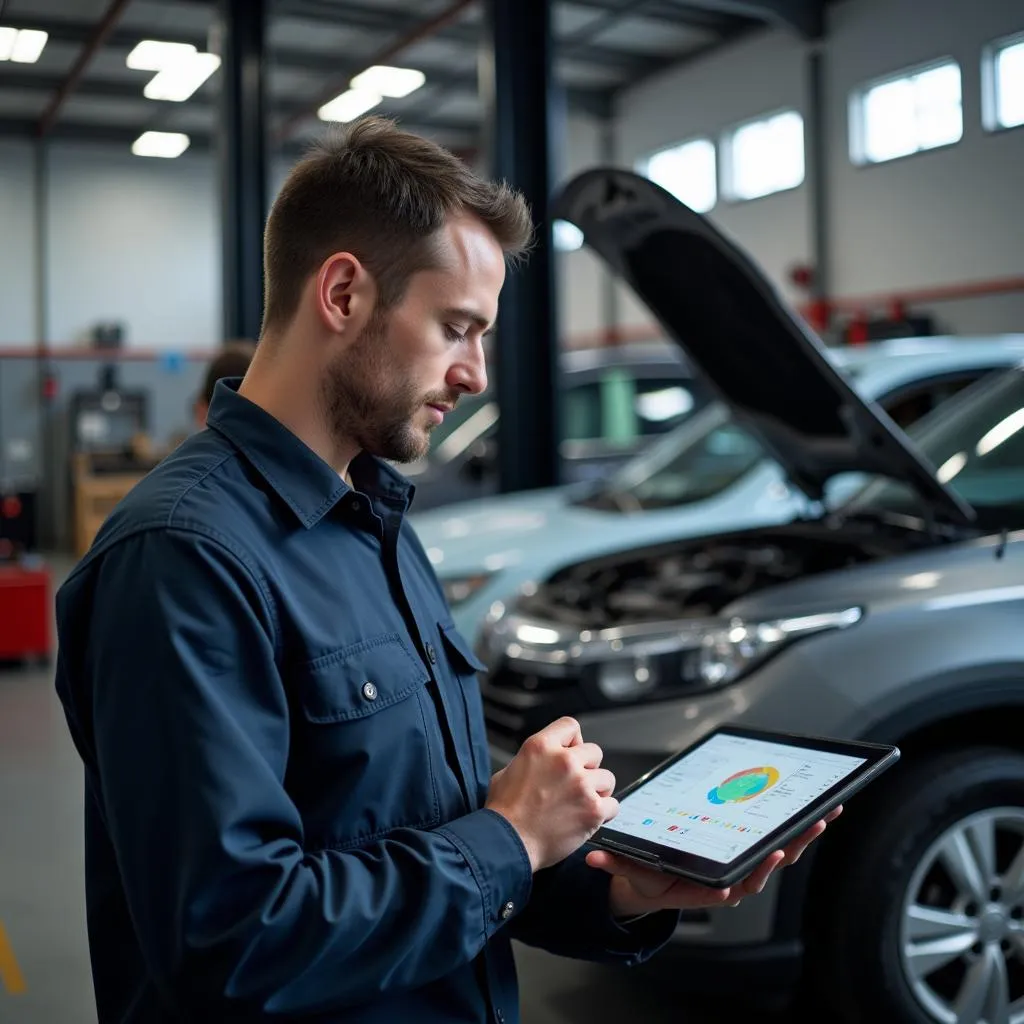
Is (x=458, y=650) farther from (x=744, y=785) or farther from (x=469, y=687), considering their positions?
(x=744, y=785)

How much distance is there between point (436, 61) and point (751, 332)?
7.94 metres

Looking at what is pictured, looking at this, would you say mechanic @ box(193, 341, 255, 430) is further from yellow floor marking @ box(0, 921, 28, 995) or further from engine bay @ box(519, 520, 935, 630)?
yellow floor marking @ box(0, 921, 28, 995)

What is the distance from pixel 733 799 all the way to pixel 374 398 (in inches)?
24.6

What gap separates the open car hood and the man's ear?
1.53 m

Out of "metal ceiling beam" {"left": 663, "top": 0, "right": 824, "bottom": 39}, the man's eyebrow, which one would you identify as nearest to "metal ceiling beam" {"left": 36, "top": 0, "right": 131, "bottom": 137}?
"metal ceiling beam" {"left": 663, "top": 0, "right": 824, "bottom": 39}

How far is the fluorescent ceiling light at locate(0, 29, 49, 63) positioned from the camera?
5.59 metres

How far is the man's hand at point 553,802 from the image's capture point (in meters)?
1.14

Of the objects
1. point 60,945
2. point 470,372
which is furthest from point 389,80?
point 470,372

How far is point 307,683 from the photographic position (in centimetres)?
107

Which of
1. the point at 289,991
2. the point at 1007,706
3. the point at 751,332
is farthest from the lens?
the point at 751,332

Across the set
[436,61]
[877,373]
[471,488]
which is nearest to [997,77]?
[877,373]

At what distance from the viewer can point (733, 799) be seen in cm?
137

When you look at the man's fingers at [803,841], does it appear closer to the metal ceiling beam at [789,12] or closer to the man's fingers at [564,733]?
the man's fingers at [564,733]

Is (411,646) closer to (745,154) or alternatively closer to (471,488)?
(745,154)
